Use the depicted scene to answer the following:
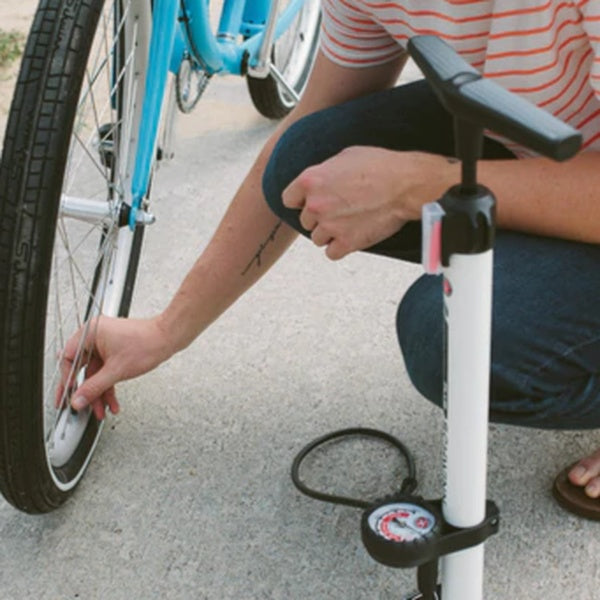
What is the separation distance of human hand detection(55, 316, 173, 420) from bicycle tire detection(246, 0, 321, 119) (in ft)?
3.23

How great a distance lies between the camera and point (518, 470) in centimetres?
142

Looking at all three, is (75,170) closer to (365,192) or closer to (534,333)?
(365,192)

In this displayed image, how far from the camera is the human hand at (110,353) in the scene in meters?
1.40

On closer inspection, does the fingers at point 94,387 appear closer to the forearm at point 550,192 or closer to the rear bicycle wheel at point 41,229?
the rear bicycle wheel at point 41,229

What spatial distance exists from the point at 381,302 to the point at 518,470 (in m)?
0.44

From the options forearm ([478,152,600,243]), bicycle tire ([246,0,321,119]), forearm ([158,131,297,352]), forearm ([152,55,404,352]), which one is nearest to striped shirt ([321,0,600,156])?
forearm ([478,152,600,243])

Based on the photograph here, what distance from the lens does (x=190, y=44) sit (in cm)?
178

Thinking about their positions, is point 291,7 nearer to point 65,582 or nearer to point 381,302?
point 381,302

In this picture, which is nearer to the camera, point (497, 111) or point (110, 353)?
point (497, 111)

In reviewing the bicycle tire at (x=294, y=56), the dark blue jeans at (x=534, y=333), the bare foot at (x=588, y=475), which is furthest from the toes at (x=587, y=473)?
the bicycle tire at (x=294, y=56)

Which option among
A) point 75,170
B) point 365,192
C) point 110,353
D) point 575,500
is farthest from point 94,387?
point 575,500

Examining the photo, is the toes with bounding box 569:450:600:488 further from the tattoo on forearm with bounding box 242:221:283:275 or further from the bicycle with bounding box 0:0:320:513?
the bicycle with bounding box 0:0:320:513

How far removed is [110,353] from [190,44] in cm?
62

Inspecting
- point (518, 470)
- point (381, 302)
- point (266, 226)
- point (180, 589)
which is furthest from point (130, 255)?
point (518, 470)
